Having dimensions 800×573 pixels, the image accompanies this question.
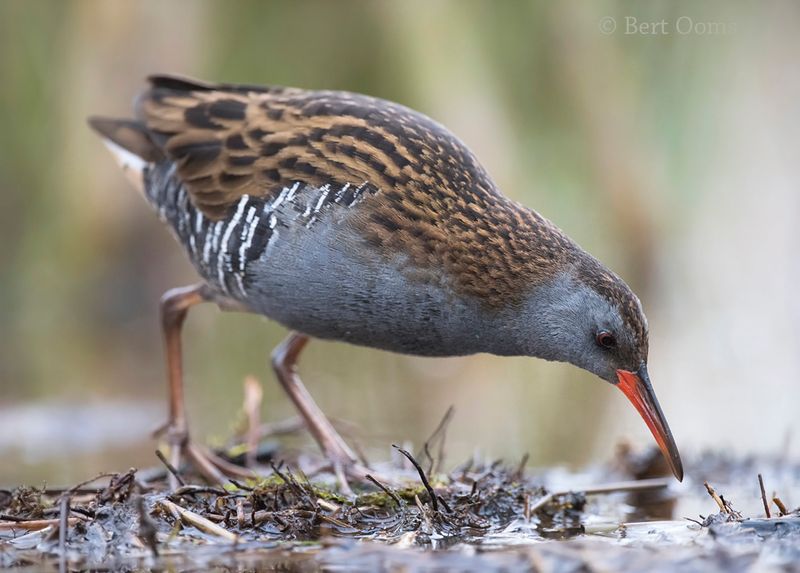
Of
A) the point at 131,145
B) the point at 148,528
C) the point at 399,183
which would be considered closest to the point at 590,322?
the point at 399,183

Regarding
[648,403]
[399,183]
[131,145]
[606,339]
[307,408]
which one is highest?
[399,183]

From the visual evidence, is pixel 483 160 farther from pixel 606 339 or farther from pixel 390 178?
pixel 606 339

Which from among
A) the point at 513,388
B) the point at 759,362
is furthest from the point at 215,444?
the point at 759,362

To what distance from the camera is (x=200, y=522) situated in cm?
442

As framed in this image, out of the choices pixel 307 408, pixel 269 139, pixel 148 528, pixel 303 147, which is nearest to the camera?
pixel 148 528

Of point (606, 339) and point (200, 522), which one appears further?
point (606, 339)

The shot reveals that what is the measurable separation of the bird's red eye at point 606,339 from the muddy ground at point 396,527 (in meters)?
0.65

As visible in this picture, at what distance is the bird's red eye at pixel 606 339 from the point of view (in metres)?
4.91

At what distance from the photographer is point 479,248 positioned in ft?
16.5

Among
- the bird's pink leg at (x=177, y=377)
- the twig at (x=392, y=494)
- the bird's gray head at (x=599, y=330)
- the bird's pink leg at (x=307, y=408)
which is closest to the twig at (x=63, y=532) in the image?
the twig at (x=392, y=494)

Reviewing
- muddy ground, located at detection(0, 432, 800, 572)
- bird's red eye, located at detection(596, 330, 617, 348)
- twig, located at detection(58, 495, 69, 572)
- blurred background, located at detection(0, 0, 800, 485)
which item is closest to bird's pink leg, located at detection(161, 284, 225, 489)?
muddy ground, located at detection(0, 432, 800, 572)

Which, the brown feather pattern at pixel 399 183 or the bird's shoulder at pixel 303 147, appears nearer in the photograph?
the brown feather pattern at pixel 399 183

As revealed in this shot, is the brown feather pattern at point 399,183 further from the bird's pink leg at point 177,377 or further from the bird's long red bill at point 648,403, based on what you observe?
the bird's pink leg at point 177,377

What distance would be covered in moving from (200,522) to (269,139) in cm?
182
